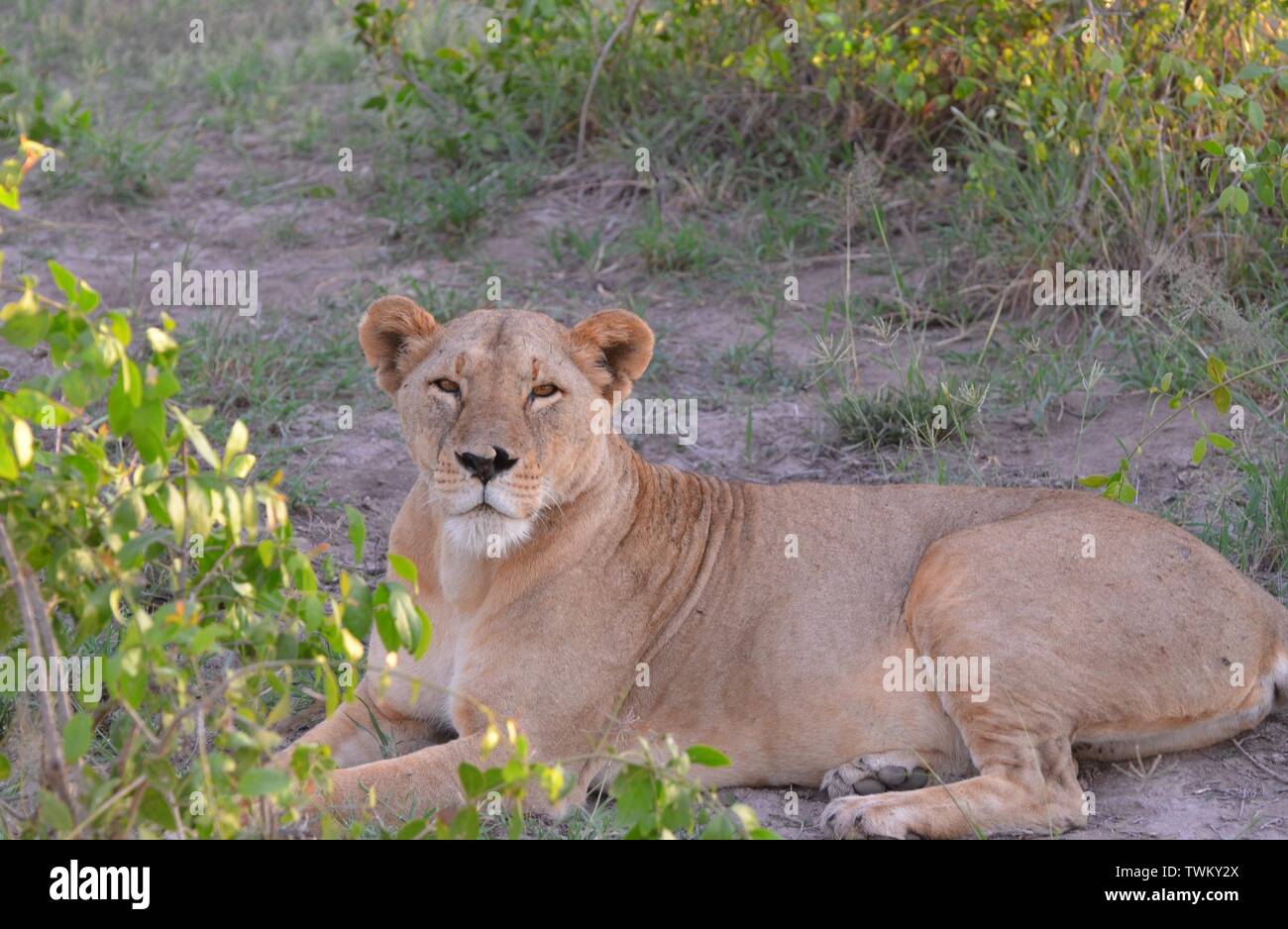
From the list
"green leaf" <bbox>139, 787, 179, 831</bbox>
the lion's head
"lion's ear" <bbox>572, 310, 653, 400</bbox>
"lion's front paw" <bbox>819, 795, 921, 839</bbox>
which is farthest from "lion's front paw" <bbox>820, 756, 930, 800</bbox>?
"green leaf" <bbox>139, 787, 179, 831</bbox>

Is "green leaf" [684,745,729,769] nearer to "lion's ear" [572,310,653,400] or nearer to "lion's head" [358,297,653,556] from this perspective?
"lion's head" [358,297,653,556]

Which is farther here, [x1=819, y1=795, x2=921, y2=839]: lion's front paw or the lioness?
the lioness

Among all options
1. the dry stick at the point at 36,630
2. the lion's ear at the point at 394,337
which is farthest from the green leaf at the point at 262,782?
the lion's ear at the point at 394,337

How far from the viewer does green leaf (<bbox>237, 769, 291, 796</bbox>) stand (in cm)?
266

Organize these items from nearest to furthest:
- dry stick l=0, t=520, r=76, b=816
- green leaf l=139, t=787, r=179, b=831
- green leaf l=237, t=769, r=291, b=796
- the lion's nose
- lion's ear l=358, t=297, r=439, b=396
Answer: green leaf l=237, t=769, r=291, b=796, dry stick l=0, t=520, r=76, b=816, green leaf l=139, t=787, r=179, b=831, the lion's nose, lion's ear l=358, t=297, r=439, b=396

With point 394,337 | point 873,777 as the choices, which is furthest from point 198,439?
point 873,777

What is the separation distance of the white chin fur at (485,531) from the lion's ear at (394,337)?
1.82 feet

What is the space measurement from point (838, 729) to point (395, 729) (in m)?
1.26

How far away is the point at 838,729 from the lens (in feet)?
14.9

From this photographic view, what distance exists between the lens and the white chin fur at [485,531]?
4312 millimetres

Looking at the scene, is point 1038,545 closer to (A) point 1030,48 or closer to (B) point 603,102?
(A) point 1030,48

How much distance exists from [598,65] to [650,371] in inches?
82.5

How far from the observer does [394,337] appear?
4.74 meters

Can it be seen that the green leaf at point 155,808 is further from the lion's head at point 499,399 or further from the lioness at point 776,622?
the lion's head at point 499,399
